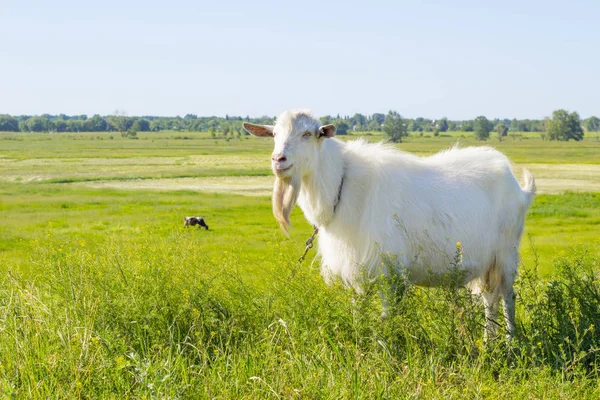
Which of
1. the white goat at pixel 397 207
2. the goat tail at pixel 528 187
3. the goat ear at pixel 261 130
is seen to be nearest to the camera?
the white goat at pixel 397 207

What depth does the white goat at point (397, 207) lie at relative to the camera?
665cm

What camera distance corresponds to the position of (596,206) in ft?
118

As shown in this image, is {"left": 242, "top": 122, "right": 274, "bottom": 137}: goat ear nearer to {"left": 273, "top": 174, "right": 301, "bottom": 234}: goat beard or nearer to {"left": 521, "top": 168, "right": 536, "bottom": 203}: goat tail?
{"left": 273, "top": 174, "right": 301, "bottom": 234}: goat beard

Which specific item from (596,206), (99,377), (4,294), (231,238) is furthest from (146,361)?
(596,206)

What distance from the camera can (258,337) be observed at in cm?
614

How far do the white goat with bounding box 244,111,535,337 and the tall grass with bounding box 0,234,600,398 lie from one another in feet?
1.22

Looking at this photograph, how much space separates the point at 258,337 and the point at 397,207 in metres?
1.88

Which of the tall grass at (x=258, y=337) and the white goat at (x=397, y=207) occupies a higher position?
the white goat at (x=397, y=207)

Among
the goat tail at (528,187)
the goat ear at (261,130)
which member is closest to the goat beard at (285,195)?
the goat ear at (261,130)

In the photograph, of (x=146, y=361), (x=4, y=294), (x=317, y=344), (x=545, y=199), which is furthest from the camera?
(x=545, y=199)

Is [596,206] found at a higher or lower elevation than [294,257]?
lower

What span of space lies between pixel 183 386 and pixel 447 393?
75.5 inches

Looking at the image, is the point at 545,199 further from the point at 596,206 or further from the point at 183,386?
the point at 183,386

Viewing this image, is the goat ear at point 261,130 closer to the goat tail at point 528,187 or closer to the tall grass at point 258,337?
the tall grass at point 258,337
